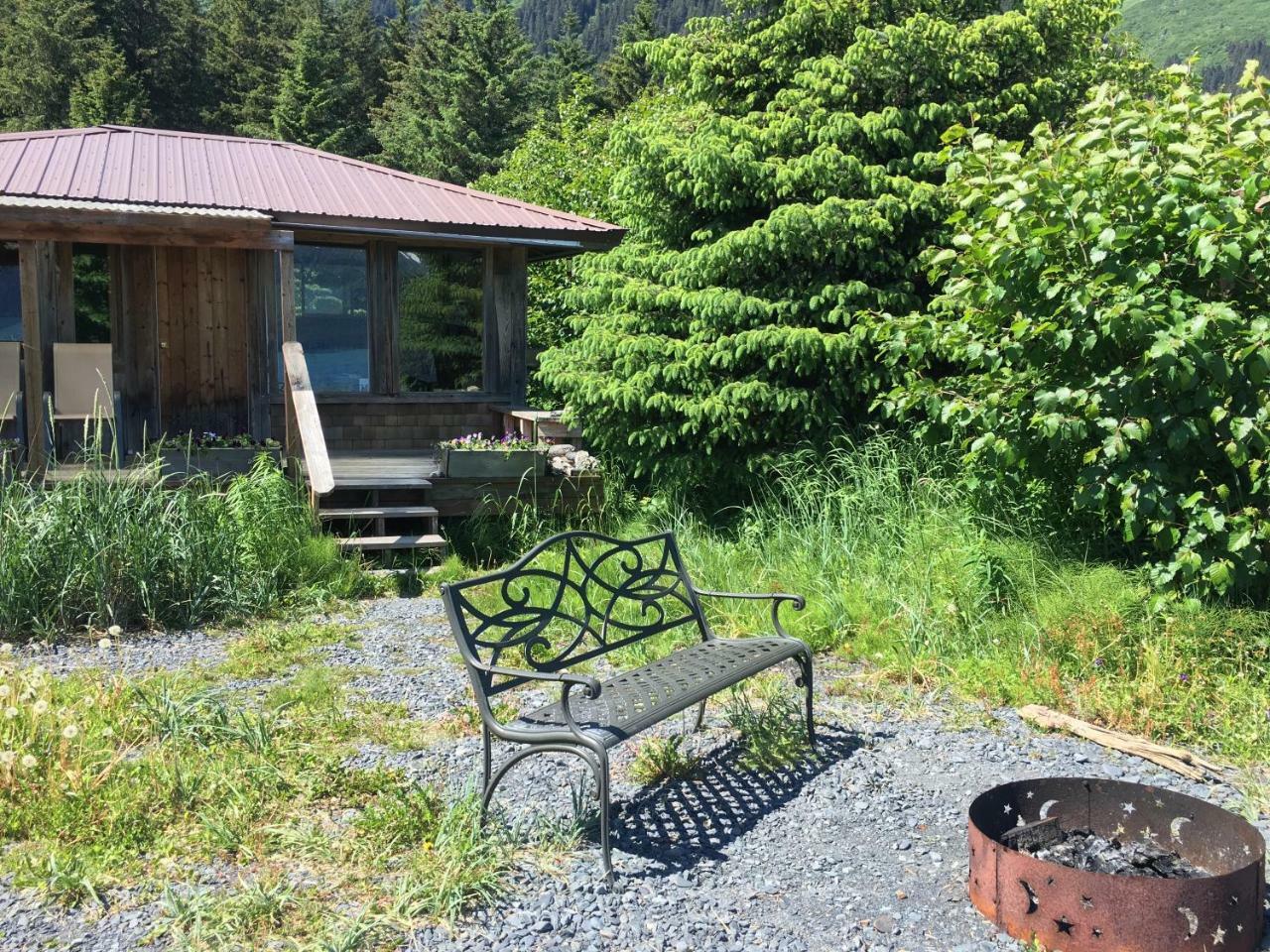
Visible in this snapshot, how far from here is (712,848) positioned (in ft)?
11.6

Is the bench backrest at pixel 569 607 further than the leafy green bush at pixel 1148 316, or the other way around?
the leafy green bush at pixel 1148 316

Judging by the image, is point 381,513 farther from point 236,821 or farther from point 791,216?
point 236,821

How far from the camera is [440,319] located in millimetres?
11219

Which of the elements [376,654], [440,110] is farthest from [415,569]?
[440,110]

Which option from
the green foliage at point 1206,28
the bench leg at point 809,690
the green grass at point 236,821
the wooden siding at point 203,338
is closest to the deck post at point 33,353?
the wooden siding at point 203,338

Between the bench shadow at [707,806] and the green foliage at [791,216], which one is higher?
the green foliage at [791,216]

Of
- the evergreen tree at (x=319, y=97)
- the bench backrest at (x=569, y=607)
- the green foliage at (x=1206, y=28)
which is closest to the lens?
the bench backrest at (x=569, y=607)

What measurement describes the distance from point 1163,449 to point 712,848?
117 inches

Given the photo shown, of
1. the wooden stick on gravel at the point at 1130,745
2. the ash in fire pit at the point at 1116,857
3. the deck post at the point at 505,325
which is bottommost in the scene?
the wooden stick on gravel at the point at 1130,745

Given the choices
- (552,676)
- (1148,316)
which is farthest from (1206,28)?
(552,676)

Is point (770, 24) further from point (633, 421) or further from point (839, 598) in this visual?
point (839, 598)

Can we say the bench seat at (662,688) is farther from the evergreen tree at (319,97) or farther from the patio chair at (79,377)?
the evergreen tree at (319,97)

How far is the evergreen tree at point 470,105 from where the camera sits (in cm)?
3388

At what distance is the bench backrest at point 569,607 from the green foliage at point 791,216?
47.1 inches
